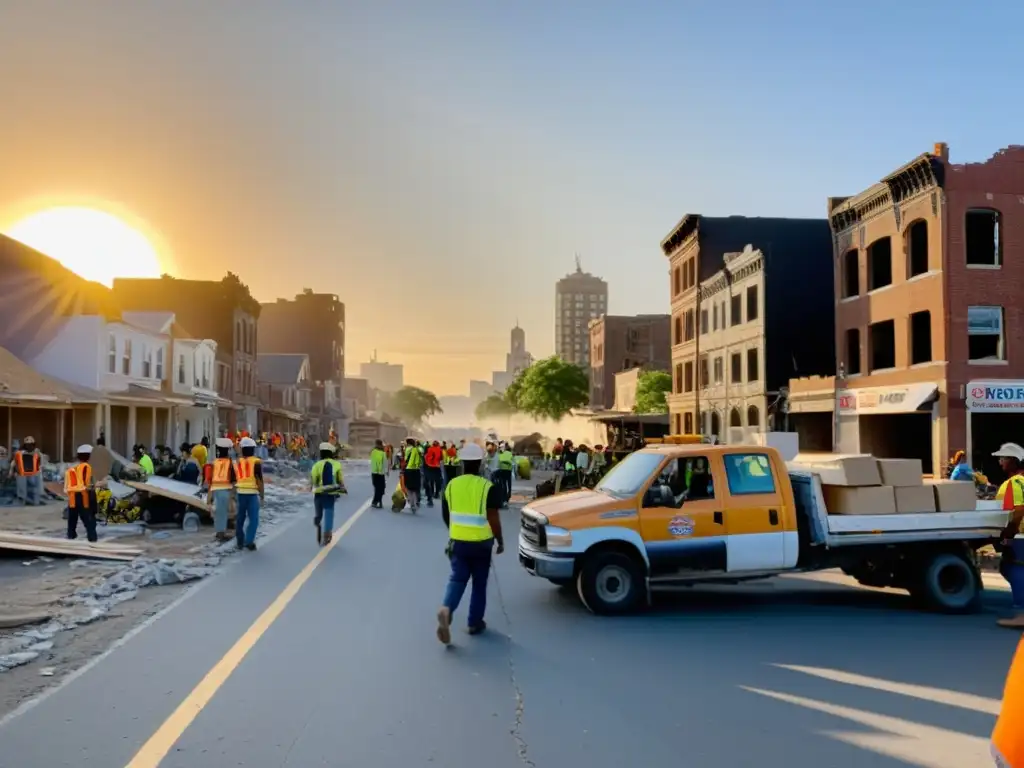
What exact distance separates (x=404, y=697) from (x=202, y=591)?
18.1 ft

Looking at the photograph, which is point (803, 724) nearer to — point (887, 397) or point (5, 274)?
point (887, 397)

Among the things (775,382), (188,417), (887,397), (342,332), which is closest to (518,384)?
(342,332)

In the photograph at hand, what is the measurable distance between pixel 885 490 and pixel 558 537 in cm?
395

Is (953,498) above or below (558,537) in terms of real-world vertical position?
above

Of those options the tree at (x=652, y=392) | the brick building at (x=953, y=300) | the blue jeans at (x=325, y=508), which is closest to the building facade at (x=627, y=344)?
the tree at (x=652, y=392)

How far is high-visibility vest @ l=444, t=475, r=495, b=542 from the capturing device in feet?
29.5

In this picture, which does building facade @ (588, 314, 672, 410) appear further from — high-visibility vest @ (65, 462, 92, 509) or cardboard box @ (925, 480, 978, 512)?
cardboard box @ (925, 480, 978, 512)

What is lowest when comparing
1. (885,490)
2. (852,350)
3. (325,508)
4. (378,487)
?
(378,487)

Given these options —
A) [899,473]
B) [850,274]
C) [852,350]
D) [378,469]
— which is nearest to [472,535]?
[899,473]

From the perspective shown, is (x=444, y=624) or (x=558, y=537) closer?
(x=444, y=624)

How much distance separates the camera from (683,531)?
10633 mm

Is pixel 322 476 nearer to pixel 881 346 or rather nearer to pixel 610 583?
pixel 610 583

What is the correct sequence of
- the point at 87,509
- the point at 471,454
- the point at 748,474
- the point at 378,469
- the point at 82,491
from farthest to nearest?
the point at 378,469 < the point at 87,509 < the point at 82,491 < the point at 748,474 < the point at 471,454

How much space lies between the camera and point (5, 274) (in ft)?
133
